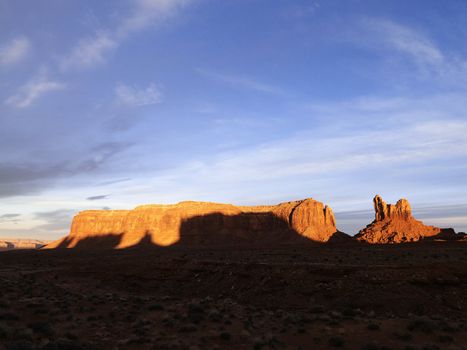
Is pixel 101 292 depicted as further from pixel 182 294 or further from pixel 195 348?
pixel 195 348

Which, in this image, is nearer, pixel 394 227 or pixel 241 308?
pixel 241 308

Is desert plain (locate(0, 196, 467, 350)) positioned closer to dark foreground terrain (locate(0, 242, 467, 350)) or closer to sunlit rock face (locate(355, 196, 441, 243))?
dark foreground terrain (locate(0, 242, 467, 350))

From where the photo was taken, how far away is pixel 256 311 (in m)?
20.0

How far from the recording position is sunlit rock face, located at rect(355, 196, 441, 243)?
270ft

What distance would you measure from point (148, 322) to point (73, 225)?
135892mm

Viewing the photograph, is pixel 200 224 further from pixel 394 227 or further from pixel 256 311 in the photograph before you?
pixel 256 311

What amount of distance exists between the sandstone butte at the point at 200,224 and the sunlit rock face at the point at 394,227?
13.7 meters

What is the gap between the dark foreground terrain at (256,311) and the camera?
13164 millimetres

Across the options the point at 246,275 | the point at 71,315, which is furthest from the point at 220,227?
the point at 71,315

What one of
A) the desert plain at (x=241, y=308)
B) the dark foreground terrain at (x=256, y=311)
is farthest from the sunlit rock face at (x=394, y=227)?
the dark foreground terrain at (x=256, y=311)

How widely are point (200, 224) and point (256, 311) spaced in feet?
351

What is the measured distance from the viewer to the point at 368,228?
92.6 meters

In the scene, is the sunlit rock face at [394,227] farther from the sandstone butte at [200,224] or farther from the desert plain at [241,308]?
the desert plain at [241,308]

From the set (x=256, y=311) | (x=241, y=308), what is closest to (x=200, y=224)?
(x=241, y=308)
